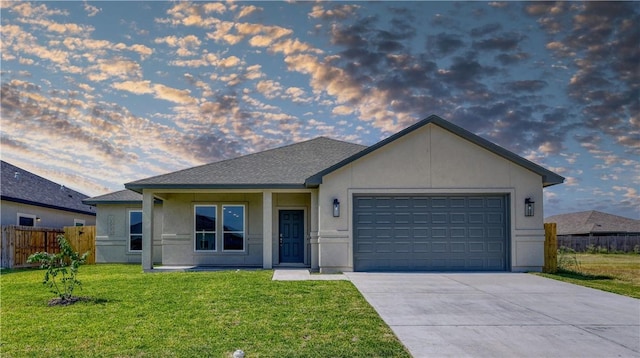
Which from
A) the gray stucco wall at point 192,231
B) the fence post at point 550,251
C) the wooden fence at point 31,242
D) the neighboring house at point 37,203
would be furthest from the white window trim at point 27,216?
the fence post at point 550,251

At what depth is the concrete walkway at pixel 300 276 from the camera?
42.9 feet

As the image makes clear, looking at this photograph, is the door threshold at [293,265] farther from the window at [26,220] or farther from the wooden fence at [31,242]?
the window at [26,220]

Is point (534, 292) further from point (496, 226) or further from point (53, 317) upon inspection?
point (53, 317)

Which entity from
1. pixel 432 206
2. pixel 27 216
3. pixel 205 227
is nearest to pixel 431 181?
pixel 432 206

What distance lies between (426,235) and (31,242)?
51.5ft

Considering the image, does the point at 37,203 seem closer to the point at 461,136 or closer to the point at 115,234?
the point at 115,234

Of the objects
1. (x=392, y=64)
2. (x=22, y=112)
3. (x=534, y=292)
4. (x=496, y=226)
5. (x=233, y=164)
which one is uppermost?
(x=392, y=64)

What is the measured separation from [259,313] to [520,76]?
13.3 metres

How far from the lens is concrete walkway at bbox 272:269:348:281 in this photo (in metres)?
13.1

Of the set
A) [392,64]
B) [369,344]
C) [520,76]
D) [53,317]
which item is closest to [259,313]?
[369,344]

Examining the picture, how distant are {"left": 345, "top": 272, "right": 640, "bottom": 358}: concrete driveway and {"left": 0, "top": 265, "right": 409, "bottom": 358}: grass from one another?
54 centimetres

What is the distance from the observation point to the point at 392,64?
57.8ft

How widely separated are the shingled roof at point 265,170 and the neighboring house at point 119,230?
16.4ft

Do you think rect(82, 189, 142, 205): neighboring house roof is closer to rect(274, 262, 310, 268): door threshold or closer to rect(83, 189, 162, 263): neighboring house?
rect(83, 189, 162, 263): neighboring house
